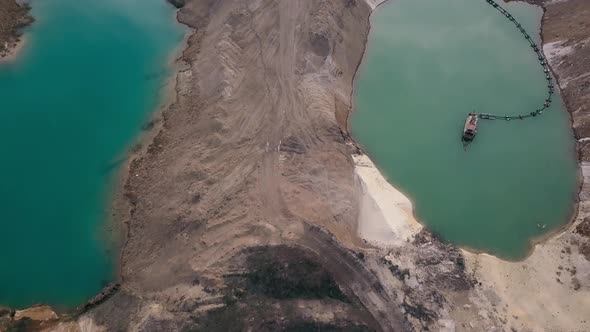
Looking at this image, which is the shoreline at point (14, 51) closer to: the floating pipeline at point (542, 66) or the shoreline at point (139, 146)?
the shoreline at point (139, 146)

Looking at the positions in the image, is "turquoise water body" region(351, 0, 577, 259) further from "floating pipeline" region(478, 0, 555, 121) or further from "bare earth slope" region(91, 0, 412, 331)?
"bare earth slope" region(91, 0, 412, 331)

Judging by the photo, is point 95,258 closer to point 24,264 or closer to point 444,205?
point 24,264

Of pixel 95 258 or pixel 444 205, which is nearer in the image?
pixel 95 258

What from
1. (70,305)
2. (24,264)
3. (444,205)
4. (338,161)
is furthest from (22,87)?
(444,205)

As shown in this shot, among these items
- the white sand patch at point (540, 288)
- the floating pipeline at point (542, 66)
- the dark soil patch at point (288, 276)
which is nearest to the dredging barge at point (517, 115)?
the floating pipeline at point (542, 66)

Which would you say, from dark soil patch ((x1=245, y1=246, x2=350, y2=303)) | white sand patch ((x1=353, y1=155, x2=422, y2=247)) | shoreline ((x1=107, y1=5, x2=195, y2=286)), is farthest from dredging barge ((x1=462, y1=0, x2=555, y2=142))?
→ shoreline ((x1=107, y1=5, x2=195, y2=286))

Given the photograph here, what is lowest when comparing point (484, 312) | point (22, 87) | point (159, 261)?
point (484, 312)
